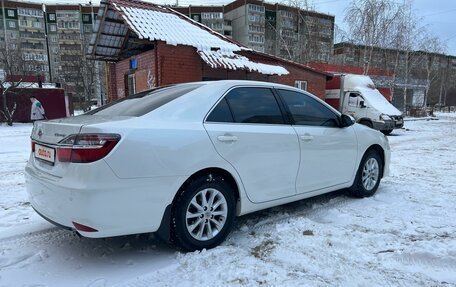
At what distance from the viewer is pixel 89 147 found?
2.62m

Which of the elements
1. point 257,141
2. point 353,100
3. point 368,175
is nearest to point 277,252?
point 257,141

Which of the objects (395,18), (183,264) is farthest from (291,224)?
(395,18)

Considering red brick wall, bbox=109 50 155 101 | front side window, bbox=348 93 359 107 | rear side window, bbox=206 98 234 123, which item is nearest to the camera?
rear side window, bbox=206 98 234 123

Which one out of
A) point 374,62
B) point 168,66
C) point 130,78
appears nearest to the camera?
point 168,66

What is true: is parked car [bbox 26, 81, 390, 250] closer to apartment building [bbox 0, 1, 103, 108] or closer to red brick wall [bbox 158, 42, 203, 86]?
red brick wall [bbox 158, 42, 203, 86]

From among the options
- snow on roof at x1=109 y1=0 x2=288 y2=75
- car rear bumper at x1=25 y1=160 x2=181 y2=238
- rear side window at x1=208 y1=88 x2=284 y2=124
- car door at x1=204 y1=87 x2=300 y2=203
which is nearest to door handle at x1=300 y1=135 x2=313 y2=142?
car door at x1=204 y1=87 x2=300 y2=203

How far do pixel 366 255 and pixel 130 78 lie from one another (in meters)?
12.1

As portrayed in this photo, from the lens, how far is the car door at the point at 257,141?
330cm

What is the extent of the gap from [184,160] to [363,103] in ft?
48.0

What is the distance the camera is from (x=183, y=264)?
9.70 ft

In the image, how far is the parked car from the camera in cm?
265

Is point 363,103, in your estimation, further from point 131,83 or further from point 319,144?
point 319,144

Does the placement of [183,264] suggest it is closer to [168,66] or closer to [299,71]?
[168,66]

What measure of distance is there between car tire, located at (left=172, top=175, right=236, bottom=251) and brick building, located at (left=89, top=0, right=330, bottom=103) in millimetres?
7870
